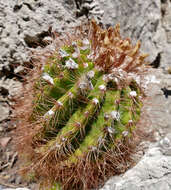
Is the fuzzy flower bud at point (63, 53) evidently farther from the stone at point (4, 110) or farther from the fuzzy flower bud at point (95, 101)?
the stone at point (4, 110)

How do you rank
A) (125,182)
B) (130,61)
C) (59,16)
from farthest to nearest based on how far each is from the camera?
(59,16)
(130,61)
(125,182)

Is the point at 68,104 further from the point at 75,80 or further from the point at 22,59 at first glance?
the point at 22,59

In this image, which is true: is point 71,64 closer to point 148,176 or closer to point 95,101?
point 95,101

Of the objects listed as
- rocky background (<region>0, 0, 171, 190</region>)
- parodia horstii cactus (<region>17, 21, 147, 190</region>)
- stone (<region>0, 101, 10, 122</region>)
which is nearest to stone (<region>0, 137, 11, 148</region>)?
rocky background (<region>0, 0, 171, 190</region>)

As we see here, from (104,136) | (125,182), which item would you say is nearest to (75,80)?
(104,136)

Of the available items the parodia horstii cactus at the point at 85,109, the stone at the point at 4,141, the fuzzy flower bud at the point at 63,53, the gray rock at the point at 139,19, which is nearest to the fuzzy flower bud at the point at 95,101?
the parodia horstii cactus at the point at 85,109

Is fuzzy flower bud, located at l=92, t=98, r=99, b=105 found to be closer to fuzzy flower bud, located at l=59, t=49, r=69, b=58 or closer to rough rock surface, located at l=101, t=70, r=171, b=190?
fuzzy flower bud, located at l=59, t=49, r=69, b=58
